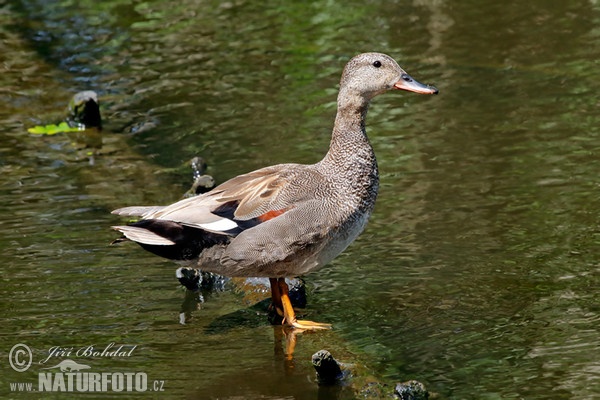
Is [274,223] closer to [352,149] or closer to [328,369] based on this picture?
[352,149]

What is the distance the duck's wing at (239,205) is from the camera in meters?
6.39

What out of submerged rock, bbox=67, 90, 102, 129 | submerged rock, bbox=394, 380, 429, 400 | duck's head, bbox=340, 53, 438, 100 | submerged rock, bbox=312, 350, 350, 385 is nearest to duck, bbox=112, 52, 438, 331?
duck's head, bbox=340, 53, 438, 100

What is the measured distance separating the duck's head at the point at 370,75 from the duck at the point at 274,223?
0.36 meters

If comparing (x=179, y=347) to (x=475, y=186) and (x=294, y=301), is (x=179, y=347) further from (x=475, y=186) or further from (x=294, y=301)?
(x=475, y=186)

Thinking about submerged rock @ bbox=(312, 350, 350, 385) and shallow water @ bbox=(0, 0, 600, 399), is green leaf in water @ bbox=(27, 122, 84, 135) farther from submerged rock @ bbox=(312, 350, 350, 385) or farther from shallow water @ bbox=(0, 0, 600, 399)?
submerged rock @ bbox=(312, 350, 350, 385)

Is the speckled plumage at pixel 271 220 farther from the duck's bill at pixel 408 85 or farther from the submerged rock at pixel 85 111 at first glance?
the submerged rock at pixel 85 111

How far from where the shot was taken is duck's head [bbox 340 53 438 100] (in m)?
6.87

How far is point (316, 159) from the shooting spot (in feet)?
30.5

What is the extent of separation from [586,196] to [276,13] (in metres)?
6.28

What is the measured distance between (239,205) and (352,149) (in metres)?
0.84

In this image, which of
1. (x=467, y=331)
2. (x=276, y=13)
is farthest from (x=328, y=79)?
(x=467, y=331)

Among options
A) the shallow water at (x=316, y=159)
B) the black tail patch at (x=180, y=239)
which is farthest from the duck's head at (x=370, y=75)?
the black tail patch at (x=180, y=239)

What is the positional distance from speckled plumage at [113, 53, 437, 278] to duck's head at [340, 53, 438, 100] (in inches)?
15.6

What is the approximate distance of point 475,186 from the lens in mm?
8461
